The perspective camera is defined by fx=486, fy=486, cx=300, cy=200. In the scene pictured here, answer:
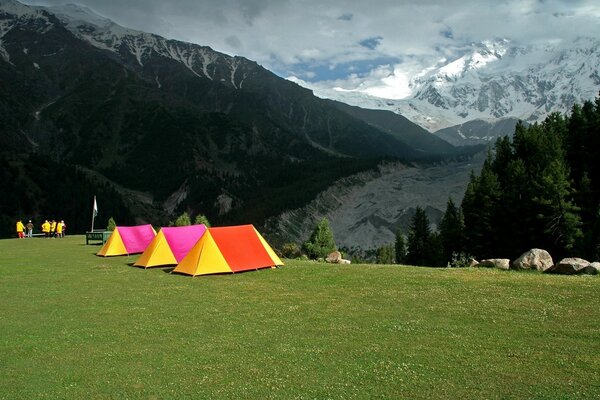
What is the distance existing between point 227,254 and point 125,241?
1598cm

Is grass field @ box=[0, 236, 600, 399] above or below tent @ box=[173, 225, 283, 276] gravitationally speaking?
below

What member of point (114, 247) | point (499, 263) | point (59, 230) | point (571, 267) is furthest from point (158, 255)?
point (59, 230)

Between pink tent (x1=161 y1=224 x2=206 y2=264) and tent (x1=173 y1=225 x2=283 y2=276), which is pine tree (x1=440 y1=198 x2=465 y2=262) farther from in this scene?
pink tent (x1=161 y1=224 x2=206 y2=264)

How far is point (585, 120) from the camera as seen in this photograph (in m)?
60.8

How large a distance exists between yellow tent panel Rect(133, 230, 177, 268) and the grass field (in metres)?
6.71

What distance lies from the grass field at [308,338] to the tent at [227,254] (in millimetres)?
2929

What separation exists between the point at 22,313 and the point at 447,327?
59.6 ft

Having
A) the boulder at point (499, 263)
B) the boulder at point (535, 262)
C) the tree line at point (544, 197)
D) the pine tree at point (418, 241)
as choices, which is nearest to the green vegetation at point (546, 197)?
the tree line at point (544, 197)

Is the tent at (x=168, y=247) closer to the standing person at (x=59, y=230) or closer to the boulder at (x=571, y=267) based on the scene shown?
the boulder at (x=571, y=267)

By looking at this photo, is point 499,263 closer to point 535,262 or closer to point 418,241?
point 535,262

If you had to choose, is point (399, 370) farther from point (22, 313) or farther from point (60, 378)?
point (22, 313)

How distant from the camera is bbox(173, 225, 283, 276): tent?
32.0 metres

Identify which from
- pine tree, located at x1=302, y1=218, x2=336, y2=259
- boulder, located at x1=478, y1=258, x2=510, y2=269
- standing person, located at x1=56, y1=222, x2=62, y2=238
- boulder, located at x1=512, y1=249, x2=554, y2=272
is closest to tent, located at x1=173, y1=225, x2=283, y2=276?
boulder, located at x1=478, y1=258, x2=510, y2=269

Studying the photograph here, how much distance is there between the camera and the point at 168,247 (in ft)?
120
